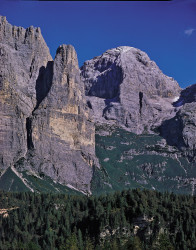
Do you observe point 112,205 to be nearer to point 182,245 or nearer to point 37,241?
point 37,241

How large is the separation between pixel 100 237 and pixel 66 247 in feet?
40.2

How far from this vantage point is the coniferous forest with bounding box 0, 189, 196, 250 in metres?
124

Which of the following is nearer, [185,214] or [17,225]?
[185,214]

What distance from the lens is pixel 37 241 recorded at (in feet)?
481

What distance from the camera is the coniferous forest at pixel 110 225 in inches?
4897

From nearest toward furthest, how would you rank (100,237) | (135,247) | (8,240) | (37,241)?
(135,247), (100,237), (37,241), (8,240)

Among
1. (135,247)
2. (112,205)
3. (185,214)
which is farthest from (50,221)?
(135,247)

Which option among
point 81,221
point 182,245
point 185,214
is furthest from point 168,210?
point 81,221

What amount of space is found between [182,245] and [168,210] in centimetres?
1706

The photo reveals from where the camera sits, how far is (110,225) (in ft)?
440

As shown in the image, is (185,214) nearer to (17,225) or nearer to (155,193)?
(155,193)

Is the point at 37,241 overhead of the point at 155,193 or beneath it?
beneath

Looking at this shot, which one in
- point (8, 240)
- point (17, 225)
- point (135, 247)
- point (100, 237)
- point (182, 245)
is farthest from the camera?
point (17, 225)

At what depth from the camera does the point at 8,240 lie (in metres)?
156
